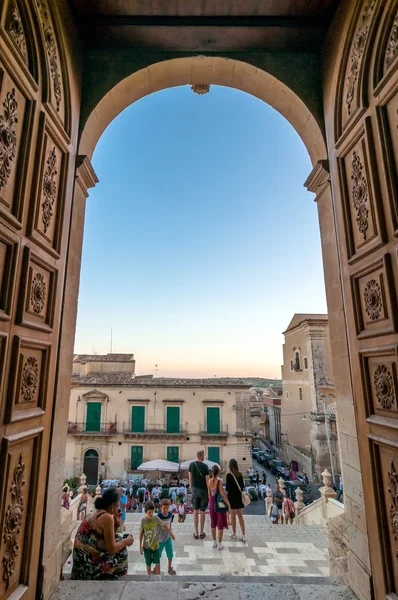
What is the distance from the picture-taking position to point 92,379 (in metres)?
Result: 22.2

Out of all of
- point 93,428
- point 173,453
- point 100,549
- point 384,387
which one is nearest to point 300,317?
point 173,453

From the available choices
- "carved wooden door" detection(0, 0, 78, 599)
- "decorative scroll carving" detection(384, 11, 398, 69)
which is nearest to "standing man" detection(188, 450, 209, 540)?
"carved wooden door" detection(0, 0, 78, 599)

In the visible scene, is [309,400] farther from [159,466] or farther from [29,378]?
[29,378]

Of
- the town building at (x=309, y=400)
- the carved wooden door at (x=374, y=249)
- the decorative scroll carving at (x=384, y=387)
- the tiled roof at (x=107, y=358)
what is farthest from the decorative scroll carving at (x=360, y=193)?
the tiled roof at (x=107, y=358)

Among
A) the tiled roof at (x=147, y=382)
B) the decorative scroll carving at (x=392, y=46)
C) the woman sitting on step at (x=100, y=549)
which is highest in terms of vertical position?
the decorative scroll carving at (x=392, y=46)

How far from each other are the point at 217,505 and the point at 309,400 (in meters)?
19.8

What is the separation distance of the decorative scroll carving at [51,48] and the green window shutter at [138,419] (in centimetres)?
2038

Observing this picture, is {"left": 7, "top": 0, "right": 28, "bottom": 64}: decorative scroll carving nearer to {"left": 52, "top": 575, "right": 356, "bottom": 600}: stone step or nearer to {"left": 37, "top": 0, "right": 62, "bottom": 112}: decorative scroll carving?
{"left": 37, "top": 0, "right": 62, "bottom": 112}: decorative scroll carving

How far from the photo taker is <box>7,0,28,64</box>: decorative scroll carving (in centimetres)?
225

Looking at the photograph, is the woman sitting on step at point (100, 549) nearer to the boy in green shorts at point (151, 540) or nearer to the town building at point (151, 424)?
the boy in green shorts at point (151, 540)

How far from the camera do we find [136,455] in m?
20.7

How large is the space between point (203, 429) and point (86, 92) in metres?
20.2

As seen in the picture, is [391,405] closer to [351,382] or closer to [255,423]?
[351,382]

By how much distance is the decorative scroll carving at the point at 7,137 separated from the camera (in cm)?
212
